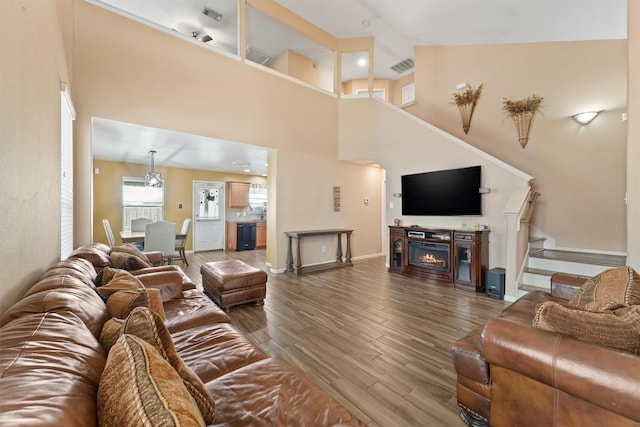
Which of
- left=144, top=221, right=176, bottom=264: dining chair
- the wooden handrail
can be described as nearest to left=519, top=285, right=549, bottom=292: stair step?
the wooden handrail

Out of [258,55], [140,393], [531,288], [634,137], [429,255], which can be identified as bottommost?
[531,288]

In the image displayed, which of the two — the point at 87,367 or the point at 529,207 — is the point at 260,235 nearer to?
the point at 529,207

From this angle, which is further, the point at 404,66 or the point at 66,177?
the point at 404,66

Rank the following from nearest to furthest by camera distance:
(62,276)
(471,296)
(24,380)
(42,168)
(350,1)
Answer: (24,380)
(62,276)
(42,168)
(471,296)
(350,1)

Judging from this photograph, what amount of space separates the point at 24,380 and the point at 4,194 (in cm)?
107

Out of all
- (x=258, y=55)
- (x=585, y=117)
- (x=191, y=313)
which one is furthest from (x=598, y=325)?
(x=258, y=55)

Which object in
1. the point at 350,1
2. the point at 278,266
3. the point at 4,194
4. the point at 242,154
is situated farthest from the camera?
the point at 242,154

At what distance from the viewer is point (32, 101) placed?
154 cm

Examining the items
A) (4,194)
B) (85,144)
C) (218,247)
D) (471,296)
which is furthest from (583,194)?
(218,247)

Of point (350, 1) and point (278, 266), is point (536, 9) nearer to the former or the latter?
point (350, 1)

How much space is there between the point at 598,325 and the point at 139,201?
8.37 meters

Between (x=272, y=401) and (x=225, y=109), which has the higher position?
(x=225, y=109)

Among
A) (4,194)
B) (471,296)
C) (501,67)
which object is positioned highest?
(501,67)

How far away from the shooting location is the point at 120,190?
22.0ft
